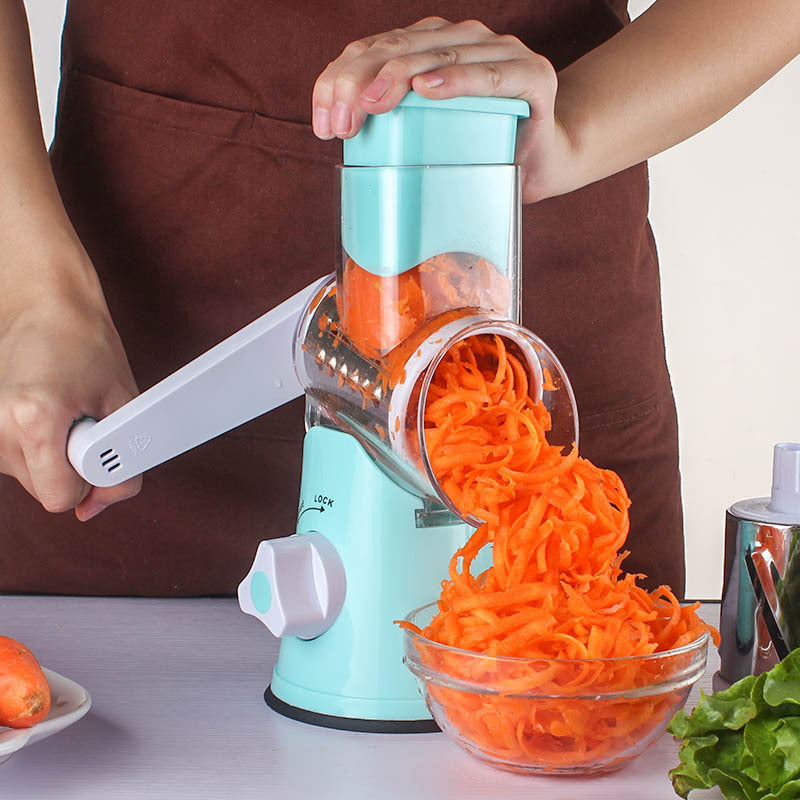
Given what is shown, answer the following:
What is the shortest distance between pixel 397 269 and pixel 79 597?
1.84 ft

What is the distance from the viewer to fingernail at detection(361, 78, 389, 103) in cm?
76

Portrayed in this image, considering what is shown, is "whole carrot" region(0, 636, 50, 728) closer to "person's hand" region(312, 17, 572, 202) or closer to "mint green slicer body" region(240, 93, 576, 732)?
"mint green slicer body" region(240, 93, 576, 732)

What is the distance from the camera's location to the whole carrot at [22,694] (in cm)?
77

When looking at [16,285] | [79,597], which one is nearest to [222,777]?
[79,597]

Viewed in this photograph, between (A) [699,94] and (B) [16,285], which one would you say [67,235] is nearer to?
(B) [16,285]

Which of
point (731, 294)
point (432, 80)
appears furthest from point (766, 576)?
point (731, 294)

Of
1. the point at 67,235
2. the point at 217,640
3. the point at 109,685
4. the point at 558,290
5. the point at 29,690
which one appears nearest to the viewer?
the point at 29,690

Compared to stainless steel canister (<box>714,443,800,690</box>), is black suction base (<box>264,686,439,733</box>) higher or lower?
lower

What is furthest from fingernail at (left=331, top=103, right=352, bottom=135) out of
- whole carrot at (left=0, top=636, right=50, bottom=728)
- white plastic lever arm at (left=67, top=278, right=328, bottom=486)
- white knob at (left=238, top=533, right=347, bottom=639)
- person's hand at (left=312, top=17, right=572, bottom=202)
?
whole carrot at (left=0, top=636, right=50, bottom=728)

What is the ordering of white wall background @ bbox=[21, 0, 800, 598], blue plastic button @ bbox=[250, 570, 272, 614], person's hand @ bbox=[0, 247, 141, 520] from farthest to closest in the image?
1. white wall background @ bbox=[21, 0, 800, 598]
2. person's hand @ bbox=[0, 247, 141, 520]
3. blue plastic button @ bbox=[250, 570, 272, 614]

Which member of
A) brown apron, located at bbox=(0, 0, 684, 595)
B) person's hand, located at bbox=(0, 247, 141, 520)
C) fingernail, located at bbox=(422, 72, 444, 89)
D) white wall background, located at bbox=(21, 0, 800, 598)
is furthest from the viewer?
white wall background, located at bbox=(21, 0, 800, 598)

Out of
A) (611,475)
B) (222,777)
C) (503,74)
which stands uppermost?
(503,74)

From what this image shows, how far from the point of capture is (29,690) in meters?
0.77

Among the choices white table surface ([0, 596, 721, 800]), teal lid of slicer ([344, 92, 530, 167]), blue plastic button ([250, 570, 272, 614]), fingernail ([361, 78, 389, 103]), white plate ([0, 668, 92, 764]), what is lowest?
white table surface ([0, 596, 721, 800])
